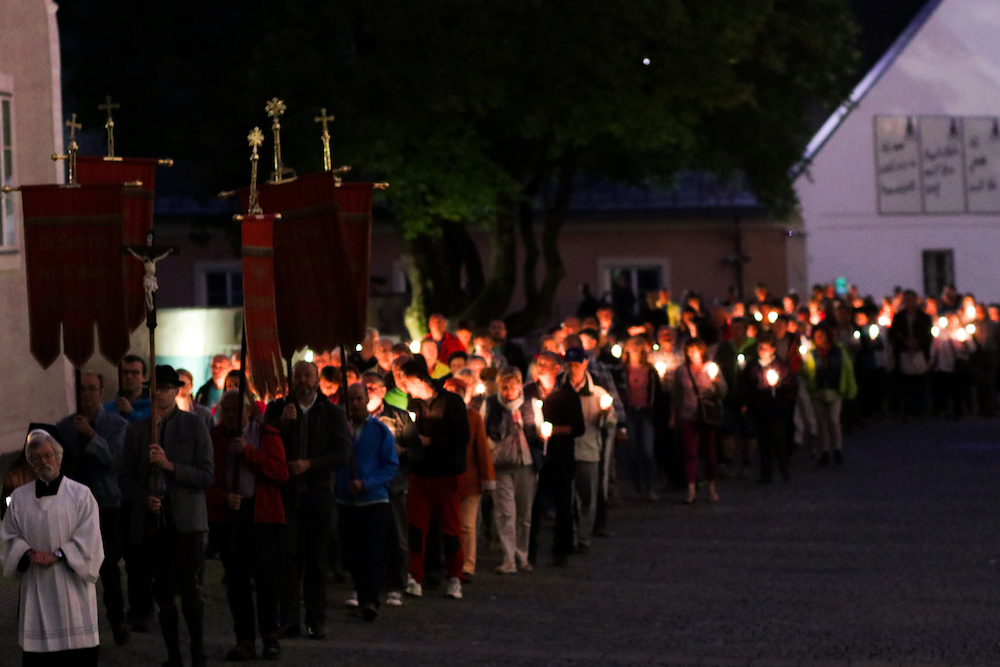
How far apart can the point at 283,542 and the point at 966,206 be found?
3855 centimetres

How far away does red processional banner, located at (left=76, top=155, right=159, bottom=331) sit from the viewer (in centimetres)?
1267

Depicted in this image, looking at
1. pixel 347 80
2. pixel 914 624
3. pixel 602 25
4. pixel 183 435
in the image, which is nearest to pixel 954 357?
pixel 602 25

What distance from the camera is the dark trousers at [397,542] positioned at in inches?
551

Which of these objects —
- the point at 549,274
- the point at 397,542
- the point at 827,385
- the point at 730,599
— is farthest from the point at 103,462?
the point at 549,274

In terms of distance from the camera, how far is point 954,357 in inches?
1126

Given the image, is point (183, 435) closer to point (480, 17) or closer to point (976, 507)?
point (976, 507)

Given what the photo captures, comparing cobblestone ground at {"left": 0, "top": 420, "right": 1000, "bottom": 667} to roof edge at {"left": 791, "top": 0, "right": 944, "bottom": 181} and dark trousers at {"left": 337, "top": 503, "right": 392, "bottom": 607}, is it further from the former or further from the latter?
roof edge at {"left": 791, "top": 0, "right": 944, "bottom": 181}

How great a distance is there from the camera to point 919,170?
47.9 metres

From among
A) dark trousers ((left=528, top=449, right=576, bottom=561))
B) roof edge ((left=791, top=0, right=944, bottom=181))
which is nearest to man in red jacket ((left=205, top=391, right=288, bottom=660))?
dark trousers ((left=528, top=449, right=576, bottom=561))

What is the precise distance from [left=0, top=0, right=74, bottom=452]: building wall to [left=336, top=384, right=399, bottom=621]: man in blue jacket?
6.69 metres

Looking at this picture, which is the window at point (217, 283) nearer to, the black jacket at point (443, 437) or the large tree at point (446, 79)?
the large tree at point (446, 79)

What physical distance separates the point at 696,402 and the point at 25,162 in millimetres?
7328

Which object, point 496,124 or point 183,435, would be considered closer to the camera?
point 183,435

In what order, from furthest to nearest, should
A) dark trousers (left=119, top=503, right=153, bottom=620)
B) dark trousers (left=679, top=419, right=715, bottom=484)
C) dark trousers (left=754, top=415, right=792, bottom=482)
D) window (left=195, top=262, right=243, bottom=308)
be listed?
1. window (left=195, top=262, right=243, bottom=308)
2. dark trousers (left=754, top=415, right=792, bottom=482)
3. dark trousers (left=679, top=419, right=715, bottom=484)
4. dark trousers (left=119, top=503, right=153, bottom=620)
